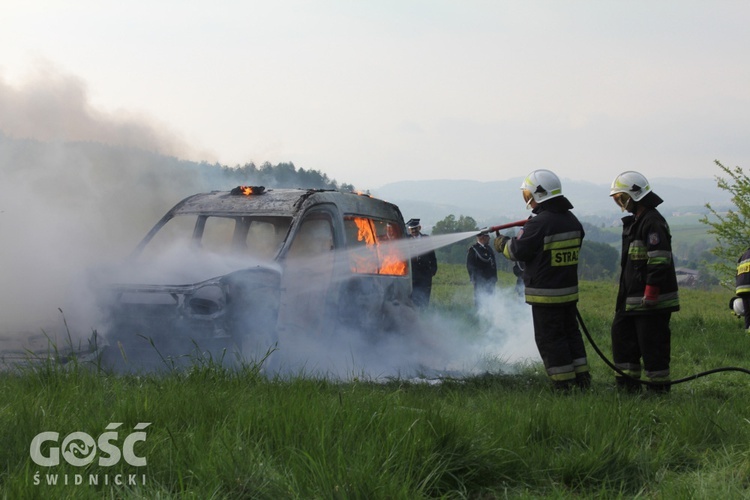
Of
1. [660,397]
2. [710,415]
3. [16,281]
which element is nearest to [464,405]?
[710,415]

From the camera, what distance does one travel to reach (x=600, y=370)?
833 cm

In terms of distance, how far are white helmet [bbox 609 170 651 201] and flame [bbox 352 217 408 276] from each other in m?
2.78

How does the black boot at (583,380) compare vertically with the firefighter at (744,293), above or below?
below

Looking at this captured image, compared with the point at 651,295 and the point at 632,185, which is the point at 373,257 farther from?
the point at 651,295

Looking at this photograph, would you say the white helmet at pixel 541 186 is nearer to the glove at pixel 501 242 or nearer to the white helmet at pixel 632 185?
the glove at pixel 501 242

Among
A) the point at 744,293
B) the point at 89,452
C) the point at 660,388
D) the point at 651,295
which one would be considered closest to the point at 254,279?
the point at 89,452

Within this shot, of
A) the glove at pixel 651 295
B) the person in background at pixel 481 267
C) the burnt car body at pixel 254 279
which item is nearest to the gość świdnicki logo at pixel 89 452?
the burnt car body at pixel 254 279

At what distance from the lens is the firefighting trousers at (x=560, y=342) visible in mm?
6328

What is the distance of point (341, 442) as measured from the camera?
349 centimetres

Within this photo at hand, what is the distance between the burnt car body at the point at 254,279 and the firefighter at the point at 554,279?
1935 millimetres

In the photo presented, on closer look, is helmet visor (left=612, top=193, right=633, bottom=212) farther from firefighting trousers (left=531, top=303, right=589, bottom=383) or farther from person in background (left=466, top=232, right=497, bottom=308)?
person in background (left=466, top=232, right=497, bottom=308)

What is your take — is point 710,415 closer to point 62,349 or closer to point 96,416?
point 96,416

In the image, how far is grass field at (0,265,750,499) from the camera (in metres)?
3.13

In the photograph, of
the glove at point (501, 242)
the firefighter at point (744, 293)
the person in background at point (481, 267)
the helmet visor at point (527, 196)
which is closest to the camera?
the firefighter at point (744, 293)
